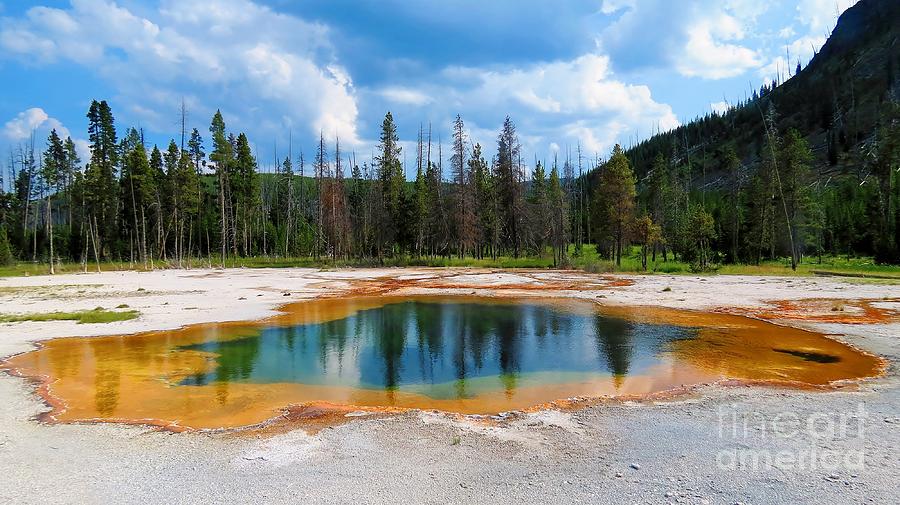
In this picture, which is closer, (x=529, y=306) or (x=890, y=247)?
(x=529, y=306)

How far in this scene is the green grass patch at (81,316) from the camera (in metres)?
18.5

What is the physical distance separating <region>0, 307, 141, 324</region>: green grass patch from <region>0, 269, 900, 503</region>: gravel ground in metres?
9.72

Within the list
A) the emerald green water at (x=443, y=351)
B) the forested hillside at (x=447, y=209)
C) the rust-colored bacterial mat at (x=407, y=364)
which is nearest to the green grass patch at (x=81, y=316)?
the rust-colored bacterial mat at (x=407, y=364)

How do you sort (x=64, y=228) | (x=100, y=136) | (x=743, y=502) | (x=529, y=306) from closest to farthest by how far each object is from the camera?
1. (x=743, y=502)
2. (x=529, y=306)
3. (x=100, y=136)
4. (x=64, y=228)

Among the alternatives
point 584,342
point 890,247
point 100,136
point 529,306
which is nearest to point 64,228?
point 100,136

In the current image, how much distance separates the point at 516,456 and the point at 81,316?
20249 mm

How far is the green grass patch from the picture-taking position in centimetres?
1855

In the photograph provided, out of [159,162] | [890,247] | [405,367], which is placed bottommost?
[405,367]

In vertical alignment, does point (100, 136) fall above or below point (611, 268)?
above

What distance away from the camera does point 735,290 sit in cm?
2730

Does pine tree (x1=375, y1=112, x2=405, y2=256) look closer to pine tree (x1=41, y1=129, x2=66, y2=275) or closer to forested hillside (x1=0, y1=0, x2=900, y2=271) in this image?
forested hillside (x1=0, y1=0, x2=900, y2=271)

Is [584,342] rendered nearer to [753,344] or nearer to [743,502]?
[753,344]

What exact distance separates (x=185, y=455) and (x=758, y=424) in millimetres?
8579

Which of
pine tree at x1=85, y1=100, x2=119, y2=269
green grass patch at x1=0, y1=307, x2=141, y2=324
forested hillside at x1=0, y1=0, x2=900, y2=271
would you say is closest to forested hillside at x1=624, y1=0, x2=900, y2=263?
forested hillside at x1=0, y1=0, x2=900, y2=271
